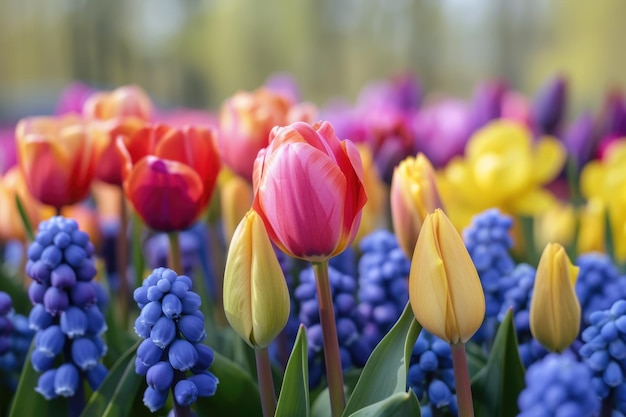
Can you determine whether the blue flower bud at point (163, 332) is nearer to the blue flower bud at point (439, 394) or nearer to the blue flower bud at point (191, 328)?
the blue flower bud at point (191, 328)

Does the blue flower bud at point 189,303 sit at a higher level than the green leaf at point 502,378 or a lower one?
higher

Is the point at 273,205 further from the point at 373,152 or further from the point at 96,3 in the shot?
the point at 96,3

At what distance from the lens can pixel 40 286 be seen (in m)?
0.58

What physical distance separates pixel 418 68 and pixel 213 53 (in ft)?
7.94

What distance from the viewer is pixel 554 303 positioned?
1.73ft

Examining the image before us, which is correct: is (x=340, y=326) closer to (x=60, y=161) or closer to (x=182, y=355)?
(x=182, y=355)

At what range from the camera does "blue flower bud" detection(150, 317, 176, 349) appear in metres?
0.47

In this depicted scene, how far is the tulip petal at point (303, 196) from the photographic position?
490 millimetres

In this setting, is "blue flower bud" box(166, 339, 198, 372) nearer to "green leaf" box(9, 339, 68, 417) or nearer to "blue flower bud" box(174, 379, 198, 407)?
"blue flower bud" box(174, 379, 198, 407)

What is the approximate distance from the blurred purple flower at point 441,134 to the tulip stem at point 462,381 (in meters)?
0.61

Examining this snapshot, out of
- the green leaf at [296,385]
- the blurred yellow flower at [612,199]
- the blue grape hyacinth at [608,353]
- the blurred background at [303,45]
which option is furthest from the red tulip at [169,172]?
the blurred background at [303,45]

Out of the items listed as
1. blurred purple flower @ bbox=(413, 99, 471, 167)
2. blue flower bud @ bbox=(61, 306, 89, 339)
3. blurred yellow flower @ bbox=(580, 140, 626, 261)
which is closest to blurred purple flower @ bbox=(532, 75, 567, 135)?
blurred purple flower @ bbox=(413, 99, 471, 167)

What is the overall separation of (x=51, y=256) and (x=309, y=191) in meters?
0.21

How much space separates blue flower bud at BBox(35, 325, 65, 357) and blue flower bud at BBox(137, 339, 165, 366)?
12cm
